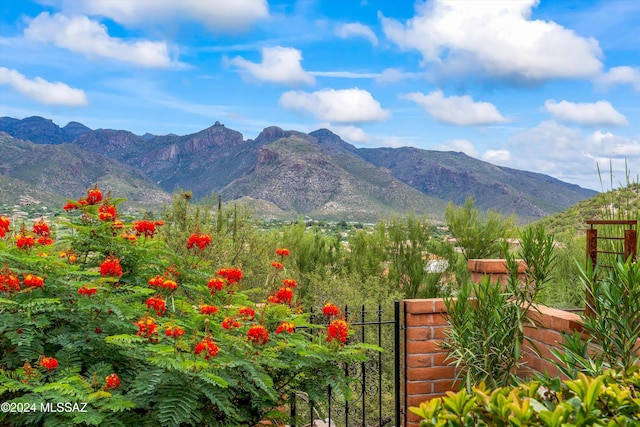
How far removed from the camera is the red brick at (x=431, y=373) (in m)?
4.06

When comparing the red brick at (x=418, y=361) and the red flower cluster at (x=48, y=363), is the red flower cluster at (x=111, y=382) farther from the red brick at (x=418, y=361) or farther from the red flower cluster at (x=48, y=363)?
the red brick at (x=418, y=361)

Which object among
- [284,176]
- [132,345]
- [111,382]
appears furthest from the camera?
[284,176]

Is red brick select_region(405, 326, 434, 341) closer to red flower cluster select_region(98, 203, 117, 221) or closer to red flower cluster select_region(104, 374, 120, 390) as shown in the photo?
red flower cluster select_region(104, 374, 120, 390)

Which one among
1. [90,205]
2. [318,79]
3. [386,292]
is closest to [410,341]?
[90,205]

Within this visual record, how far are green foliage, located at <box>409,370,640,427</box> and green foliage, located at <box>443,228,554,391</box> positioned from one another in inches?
71.6

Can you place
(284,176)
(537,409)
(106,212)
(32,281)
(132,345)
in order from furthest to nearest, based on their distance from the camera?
(284,176)
(106,212)
(32,281)
(132,345)
(537,409)

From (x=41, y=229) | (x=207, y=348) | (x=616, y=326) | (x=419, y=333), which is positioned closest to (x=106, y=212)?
(x=41, y=229)

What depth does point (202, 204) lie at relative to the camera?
38.6 feet

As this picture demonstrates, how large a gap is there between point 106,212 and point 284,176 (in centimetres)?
4042

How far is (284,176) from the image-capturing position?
144 ft

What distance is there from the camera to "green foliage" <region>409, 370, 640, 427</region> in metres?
1.51

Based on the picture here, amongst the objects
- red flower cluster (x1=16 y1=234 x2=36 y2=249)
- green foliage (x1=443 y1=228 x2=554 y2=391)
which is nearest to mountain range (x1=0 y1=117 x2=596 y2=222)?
green foliage (x1=443 y1=228 x2=554 y2=391)

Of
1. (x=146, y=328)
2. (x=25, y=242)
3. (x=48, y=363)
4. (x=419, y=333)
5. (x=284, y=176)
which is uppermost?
(x=284, y=176)

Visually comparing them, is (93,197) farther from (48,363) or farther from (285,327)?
(285,327)
